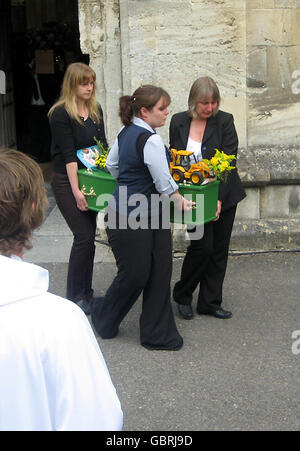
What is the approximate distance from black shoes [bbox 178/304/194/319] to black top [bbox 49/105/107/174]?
3.91ft

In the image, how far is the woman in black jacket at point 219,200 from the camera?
15.9 ft

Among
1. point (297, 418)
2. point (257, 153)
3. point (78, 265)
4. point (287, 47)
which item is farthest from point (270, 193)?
point (297, 418)

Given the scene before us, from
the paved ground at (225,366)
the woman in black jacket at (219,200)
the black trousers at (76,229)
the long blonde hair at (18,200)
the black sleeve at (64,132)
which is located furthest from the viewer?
the black trousers at (76,229)

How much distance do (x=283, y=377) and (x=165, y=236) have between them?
1092 millimetres

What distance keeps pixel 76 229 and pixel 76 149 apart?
21.4 inches

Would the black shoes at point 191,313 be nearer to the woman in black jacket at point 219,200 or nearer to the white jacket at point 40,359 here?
the woman in black jacket at point 219,200

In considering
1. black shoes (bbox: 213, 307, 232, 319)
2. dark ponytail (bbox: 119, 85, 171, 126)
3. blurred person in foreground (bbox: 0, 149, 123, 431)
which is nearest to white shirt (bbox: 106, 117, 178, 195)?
dark ponytail (bbox: 119, 85, 171, 126)

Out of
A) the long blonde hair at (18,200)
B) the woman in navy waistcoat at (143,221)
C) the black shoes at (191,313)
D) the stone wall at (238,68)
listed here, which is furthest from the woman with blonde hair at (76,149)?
the long blonde hair at (18,200)

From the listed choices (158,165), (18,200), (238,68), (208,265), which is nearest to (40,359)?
(18,200)

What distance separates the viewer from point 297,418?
381cm

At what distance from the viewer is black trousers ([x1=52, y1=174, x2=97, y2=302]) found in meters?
5.08

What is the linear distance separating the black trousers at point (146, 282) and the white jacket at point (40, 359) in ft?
8.91

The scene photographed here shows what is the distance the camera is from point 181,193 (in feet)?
15.2

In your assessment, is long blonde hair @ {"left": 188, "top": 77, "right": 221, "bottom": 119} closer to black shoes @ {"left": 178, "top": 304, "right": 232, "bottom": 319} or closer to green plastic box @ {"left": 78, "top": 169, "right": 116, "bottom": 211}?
green plastic box @ {"left": 78, "top": 169, "right": 116, "bottom": 211}
